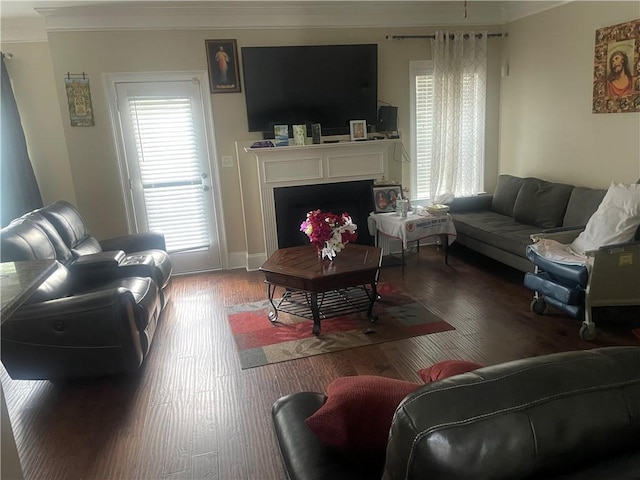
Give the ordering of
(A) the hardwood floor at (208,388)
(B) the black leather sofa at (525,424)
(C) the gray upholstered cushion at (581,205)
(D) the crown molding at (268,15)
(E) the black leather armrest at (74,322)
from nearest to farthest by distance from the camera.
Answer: (B) the black leather sofa at (525,424) < (A) the hardwood floor at (208,388) < (E) the black leather armrest at (74,322) < (C) the gray upholstered cushion at (581,205) < (D) the crown molding at (268,15)

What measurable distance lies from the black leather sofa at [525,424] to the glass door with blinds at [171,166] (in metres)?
4.44

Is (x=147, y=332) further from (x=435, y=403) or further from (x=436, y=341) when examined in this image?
(x=435, y=403)

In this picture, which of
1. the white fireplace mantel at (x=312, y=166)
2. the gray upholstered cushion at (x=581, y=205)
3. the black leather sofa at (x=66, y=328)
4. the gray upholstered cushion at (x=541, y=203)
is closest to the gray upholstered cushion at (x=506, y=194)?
the gray upholstered cushion at (x=541, y=203)

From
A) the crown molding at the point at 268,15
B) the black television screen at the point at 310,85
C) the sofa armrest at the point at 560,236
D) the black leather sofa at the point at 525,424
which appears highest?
the crown molding at the point at 268,15

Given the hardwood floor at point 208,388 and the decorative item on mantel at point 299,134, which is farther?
the decorative item on mantel at point 299,134

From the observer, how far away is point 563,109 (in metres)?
→ 4.55

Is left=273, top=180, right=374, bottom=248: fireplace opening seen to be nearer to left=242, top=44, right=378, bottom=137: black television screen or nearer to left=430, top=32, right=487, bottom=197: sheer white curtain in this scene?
left=242, top=44, right=378, bottom=137: black television screen

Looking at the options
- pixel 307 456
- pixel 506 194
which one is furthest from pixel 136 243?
pixel 506 194

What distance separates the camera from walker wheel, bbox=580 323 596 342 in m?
Result: 3.07

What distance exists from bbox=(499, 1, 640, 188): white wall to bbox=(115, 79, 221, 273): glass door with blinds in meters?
3.58

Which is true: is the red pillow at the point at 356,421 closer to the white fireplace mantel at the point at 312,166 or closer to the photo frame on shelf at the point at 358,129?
the white fireplace mantel at the point at 312,166

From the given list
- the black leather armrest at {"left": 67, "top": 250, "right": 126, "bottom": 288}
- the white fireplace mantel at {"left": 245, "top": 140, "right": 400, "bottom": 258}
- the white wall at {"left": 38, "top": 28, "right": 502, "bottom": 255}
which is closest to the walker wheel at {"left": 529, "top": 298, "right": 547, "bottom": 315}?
the white fireplace mantel at {"left": 245, "top": 140, "right": 400, "bottom": 258}

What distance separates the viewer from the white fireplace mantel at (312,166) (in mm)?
4793

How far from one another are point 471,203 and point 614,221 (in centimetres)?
204
